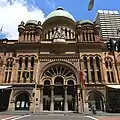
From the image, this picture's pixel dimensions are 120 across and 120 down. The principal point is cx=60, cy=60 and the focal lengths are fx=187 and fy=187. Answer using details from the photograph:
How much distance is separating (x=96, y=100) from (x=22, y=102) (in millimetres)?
14490

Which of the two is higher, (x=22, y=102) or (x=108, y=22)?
(x=108, y=22)

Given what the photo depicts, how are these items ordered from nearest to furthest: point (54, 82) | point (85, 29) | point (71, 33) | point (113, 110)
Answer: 1. point (113, 110)
2. point (54, 82)
3. point (85, 29)
4. point (71, 33)

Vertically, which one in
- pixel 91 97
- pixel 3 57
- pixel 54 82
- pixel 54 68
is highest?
pixel 3 57

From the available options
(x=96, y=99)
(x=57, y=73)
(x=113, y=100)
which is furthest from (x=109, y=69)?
(x=57, y=73)

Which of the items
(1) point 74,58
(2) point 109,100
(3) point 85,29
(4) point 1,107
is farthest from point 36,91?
(3) point 85,29

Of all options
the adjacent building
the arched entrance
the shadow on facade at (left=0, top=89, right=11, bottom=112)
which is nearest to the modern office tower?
the adjacent building

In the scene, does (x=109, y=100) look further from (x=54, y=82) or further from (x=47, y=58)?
(x=47, y=58)

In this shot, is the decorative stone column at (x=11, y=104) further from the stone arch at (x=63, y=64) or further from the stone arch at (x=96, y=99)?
the stone arch at (x=96, y=99)

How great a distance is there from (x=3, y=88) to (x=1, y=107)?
3834mm

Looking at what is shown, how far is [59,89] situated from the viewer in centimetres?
3869

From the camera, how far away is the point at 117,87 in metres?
35.4

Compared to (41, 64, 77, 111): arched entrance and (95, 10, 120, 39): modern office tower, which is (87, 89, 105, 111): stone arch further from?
(95, 10, 120, 39): modern office tower

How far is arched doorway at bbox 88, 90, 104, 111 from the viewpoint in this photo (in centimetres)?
3578

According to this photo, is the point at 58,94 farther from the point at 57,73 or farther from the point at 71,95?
the point at 57,73
